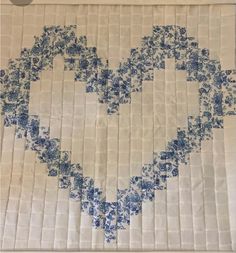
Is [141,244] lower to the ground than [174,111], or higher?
lower

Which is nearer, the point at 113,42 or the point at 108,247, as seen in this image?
the point at 108,247

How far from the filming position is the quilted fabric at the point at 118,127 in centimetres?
114

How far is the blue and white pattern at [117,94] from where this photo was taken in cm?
117

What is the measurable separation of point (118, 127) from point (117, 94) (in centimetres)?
10

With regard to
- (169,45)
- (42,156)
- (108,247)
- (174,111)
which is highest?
(169,45)

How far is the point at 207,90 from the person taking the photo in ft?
4.07

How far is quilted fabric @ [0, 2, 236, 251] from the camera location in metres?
1.14

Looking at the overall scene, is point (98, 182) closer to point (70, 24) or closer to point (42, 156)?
point (42, 156)

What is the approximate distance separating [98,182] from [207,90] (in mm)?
413

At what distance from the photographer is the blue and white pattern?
1167 millimetres

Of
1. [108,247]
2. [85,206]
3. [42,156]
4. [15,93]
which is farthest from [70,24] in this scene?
[108,247]

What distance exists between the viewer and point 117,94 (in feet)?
4.09

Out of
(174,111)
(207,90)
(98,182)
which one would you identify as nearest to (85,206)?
(98,182)

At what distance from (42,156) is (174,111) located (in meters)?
0.40
